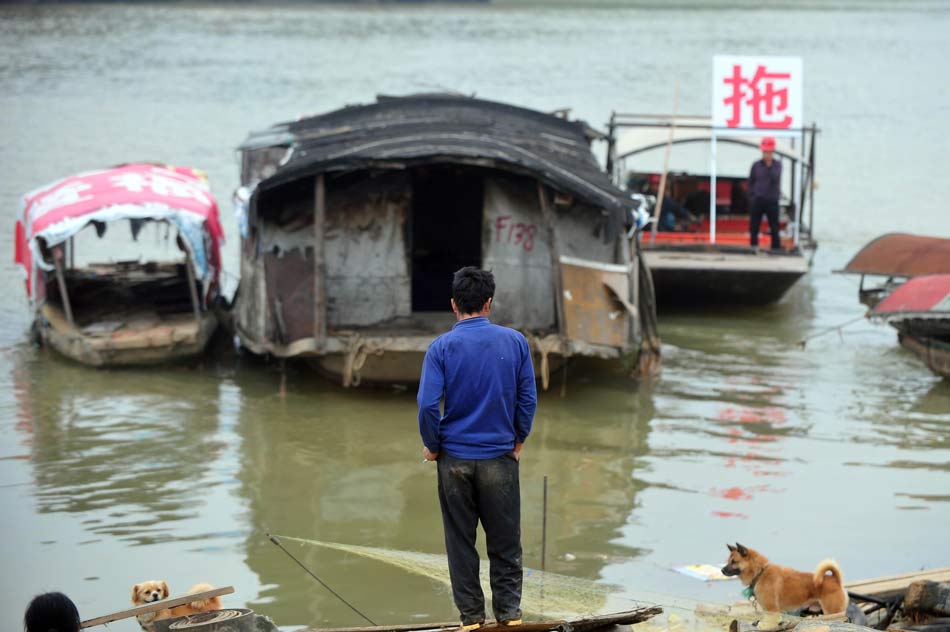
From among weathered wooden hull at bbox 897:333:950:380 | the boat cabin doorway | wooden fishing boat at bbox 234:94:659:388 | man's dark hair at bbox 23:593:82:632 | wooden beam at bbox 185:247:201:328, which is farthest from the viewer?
the boat cabin doorway

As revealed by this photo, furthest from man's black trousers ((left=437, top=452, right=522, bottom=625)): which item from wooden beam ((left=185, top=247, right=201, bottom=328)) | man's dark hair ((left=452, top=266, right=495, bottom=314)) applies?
wooden beam ((left=185, top=247, right=201, bottom=328))

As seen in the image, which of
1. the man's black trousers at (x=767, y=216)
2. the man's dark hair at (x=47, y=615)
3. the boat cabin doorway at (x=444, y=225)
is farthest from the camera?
the man's black trousers at (x=767, y=216)

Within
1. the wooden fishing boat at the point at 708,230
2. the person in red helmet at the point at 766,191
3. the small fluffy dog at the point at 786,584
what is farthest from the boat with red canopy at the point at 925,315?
the small fluffy dog at the point at 786,584

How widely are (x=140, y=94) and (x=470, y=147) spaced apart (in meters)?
27.0

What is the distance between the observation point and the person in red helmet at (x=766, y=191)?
16453 millimetres

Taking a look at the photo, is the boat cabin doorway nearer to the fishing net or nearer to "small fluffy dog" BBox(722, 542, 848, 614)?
the fishing net

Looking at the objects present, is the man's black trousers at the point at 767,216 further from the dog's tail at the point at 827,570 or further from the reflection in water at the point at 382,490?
the dog's tail at the point at 827,570

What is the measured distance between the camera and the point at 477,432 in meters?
5.41

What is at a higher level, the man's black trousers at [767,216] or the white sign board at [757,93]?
the white sign board at [757,93]

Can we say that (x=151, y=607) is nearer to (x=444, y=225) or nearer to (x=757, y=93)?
(x=444, y=225)

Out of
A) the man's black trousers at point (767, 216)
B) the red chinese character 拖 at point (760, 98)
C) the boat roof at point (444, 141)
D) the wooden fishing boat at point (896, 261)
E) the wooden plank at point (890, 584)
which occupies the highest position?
the red chinese character 拖 at point (760, 98)

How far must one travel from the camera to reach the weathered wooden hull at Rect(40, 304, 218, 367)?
43.9ft

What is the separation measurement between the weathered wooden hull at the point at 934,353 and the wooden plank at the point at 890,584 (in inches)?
256

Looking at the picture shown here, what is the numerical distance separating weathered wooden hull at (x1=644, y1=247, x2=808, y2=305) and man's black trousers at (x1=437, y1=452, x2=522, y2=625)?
10.8 metres
